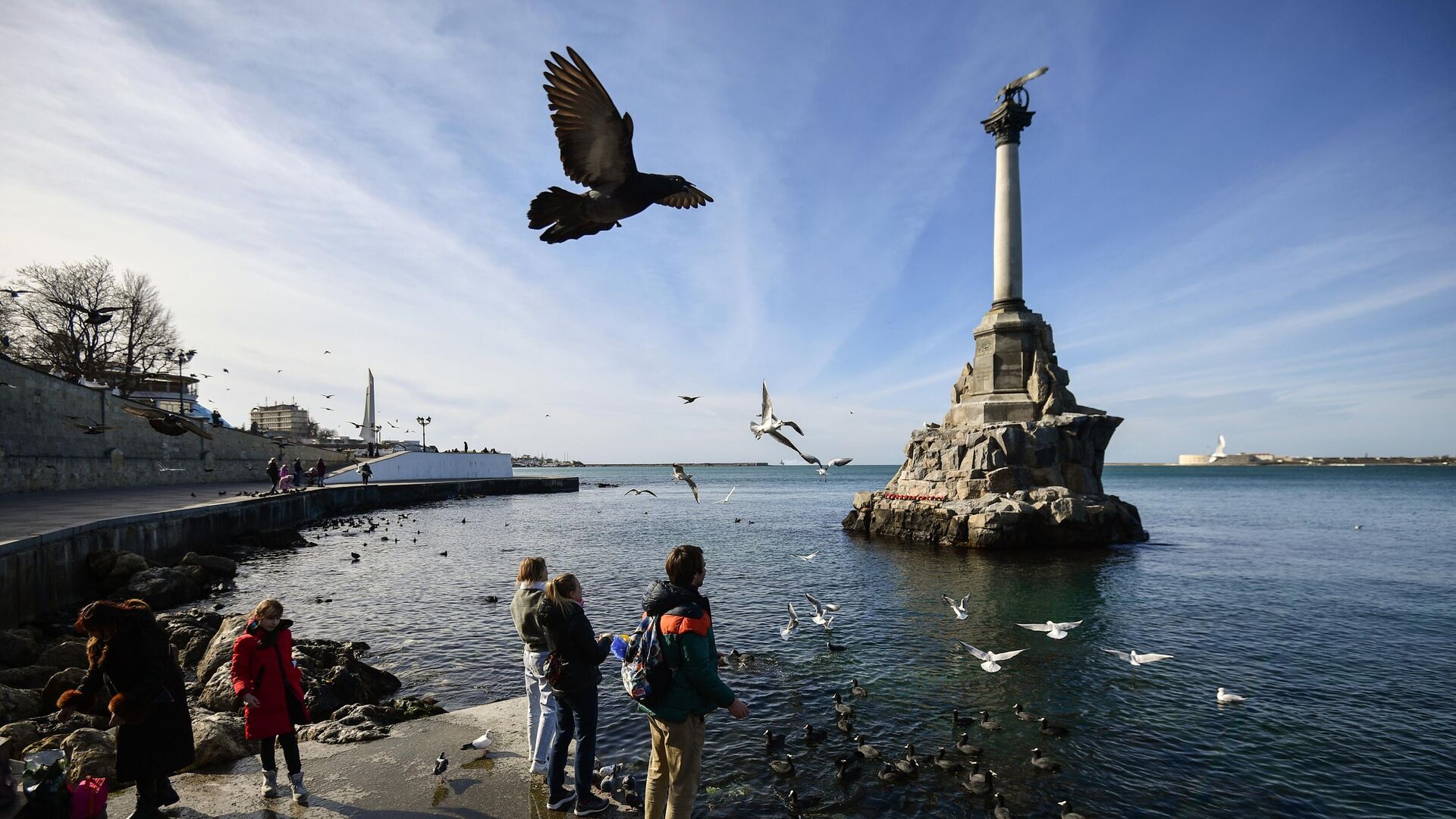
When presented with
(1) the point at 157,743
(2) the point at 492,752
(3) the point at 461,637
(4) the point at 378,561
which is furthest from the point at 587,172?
(4) the point at 378,561

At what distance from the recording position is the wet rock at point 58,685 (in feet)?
28.8

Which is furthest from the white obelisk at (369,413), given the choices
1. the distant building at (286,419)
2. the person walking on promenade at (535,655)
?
the person walking on promenade at (535,655)

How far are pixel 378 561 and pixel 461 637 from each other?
501 inches

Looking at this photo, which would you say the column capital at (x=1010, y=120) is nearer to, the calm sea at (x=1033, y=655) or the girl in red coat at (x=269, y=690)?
the calm sea at (x=1033, y=655)

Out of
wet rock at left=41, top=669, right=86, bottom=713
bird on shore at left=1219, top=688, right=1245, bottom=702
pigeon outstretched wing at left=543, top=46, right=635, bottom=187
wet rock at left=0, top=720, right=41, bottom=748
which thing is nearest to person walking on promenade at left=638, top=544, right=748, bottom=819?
pigeon outstretched wing at left=543, top=46, right=635, bottom=187

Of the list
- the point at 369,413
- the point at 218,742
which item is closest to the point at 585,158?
the point at 218,742

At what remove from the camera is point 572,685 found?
5574 mm

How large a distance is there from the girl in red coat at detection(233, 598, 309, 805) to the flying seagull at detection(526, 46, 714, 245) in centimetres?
451

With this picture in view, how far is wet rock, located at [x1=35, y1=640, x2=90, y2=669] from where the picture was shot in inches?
412

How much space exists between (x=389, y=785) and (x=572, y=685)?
243 centimetres

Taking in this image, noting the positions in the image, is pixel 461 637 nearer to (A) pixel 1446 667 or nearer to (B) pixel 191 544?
(B) pixel 191 544

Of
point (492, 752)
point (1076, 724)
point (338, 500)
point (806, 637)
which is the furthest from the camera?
point (338, 500)

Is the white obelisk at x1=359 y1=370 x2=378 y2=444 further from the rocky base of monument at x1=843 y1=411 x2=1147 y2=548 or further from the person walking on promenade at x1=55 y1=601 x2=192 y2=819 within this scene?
the person walking on promenade at x1=55 y1=601 x2=192 y2=819

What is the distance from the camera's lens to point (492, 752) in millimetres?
7059
